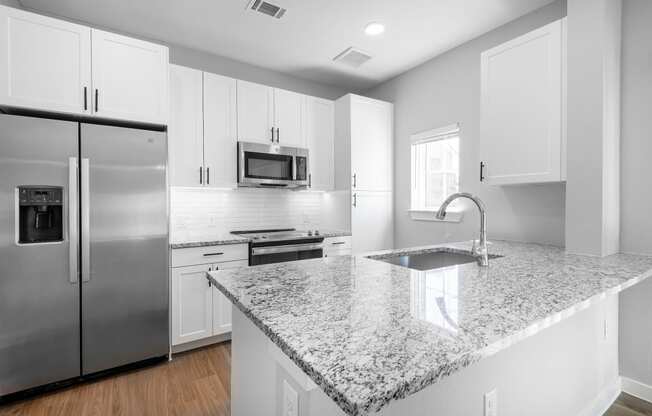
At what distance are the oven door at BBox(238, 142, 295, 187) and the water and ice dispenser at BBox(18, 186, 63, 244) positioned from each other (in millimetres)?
1402

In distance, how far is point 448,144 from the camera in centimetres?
323

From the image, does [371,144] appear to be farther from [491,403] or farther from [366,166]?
[491,403]

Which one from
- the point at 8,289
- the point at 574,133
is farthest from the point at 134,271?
the point at 574,133

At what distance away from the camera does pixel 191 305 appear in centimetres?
252

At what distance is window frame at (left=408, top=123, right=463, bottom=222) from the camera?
303cm

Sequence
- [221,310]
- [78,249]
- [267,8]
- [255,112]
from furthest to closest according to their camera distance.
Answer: [255,112], [221,310], [267,8], [78,249]

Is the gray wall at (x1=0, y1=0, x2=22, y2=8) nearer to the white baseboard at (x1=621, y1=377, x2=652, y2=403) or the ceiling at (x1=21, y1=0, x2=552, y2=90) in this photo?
the ceiling at (x1=21, y1=0, x2=552, y2=90)

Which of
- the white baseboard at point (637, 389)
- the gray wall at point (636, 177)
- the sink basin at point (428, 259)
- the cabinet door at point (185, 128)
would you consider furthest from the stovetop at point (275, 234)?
the white baseboard at point (637, 389)

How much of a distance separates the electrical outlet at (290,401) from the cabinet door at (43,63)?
2.30 meters

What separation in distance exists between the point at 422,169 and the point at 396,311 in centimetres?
287

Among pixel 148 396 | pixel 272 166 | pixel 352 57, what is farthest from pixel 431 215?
pixel 148 396

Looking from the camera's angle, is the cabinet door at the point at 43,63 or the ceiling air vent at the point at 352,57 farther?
the ceiling air vent at the point at 352,57

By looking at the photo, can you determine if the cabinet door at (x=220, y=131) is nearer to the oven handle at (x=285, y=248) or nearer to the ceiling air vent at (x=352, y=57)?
the oven handle at (x=285, y=248)

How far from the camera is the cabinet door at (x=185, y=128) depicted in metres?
2.72
